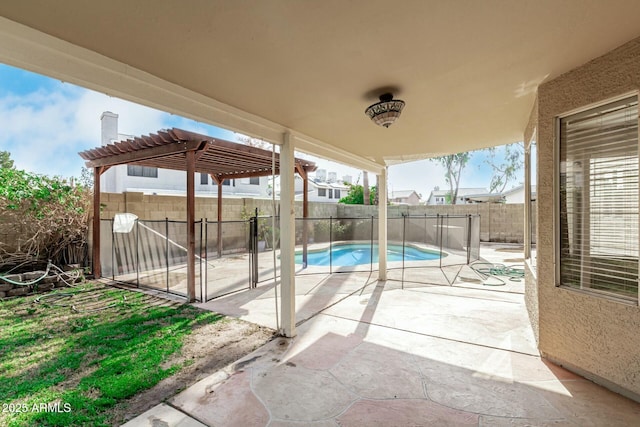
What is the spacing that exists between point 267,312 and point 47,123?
17.9 metres

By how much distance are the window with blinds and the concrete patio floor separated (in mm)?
912

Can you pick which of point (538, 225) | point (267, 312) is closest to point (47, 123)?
point (267, 312)

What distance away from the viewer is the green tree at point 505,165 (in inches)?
920

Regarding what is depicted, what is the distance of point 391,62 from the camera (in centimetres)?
204

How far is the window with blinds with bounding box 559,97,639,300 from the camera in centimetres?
220

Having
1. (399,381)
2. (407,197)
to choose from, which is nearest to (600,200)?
(399,381)

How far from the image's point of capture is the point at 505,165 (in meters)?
24.2

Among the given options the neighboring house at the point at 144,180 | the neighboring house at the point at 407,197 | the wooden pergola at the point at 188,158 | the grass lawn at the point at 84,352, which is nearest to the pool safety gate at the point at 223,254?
the wooden pergola at the point at 188,158

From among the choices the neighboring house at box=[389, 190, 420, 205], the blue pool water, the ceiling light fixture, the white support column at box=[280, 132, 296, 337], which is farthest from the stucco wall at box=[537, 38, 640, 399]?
the neighboring house at box=[389, 190, 420, 205]

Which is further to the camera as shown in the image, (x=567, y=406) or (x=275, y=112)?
(x=275, y=112)

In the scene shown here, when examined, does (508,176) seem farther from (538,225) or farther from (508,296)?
(538,225)

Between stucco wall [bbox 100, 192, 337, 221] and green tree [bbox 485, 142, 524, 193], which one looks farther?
green tree [bbox 485, 142, 524, 193]

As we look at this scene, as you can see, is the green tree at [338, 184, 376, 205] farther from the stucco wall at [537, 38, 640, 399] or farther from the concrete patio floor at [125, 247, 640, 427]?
the stucco wall at [537, 38, 640, 399]

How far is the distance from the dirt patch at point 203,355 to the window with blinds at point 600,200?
10.6 ft
